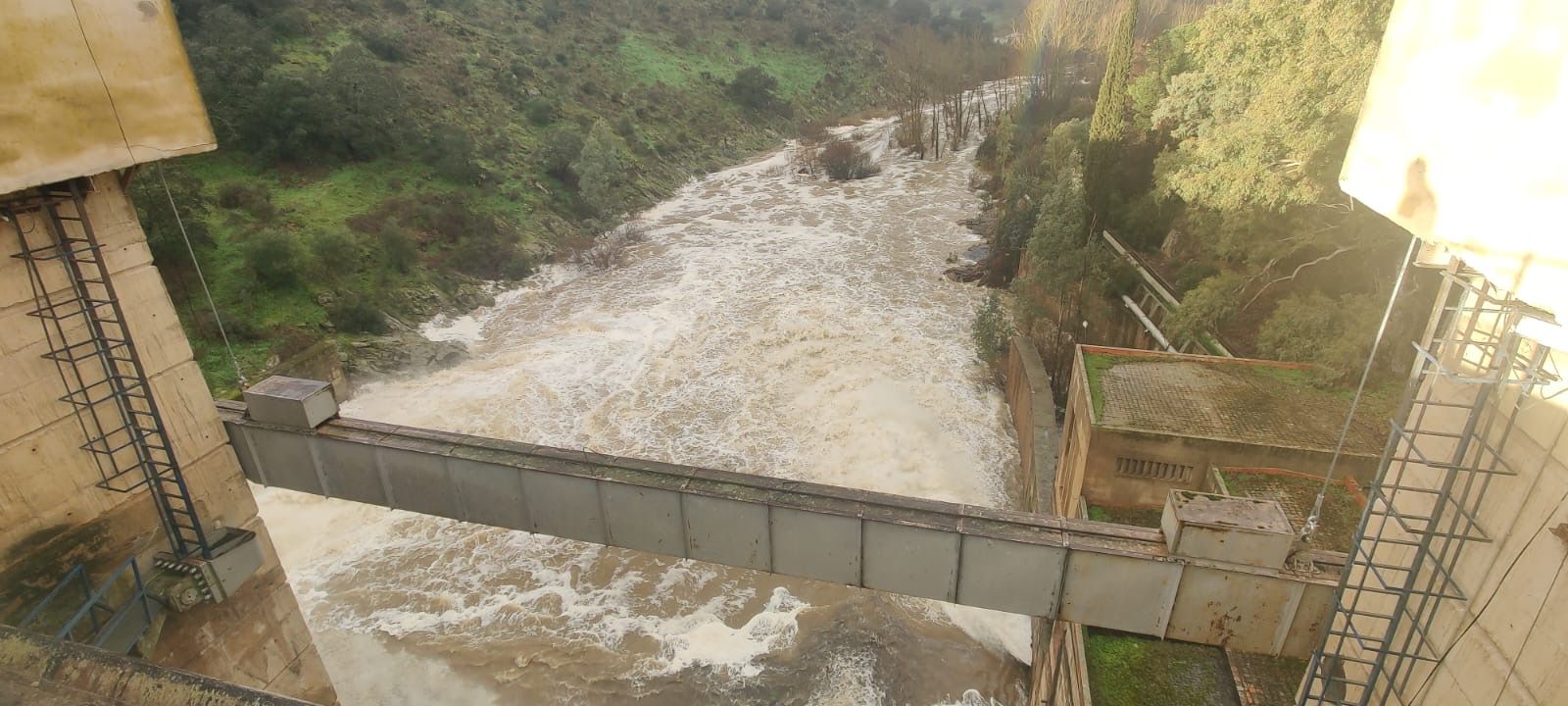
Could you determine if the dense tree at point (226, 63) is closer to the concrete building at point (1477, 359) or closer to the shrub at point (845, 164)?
the shrub at point (845, 164)

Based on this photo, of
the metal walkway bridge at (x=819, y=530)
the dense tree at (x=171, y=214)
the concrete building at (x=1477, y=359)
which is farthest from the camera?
the dense tree at (x=171, y=214)

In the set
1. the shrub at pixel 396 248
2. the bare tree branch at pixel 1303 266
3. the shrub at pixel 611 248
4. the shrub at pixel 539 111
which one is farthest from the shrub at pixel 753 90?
the bare tree branch at pixel 1303 266

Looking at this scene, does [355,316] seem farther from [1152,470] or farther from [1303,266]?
[1303,266]

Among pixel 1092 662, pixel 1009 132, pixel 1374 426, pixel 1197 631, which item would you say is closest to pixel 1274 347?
pixel 1374 426

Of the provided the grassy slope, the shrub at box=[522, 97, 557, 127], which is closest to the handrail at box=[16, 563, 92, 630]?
the grassy slope

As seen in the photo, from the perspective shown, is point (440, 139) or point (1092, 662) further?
point (440, 139)

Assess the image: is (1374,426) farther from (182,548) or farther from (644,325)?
(644,325)

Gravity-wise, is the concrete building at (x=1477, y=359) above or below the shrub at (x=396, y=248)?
above
